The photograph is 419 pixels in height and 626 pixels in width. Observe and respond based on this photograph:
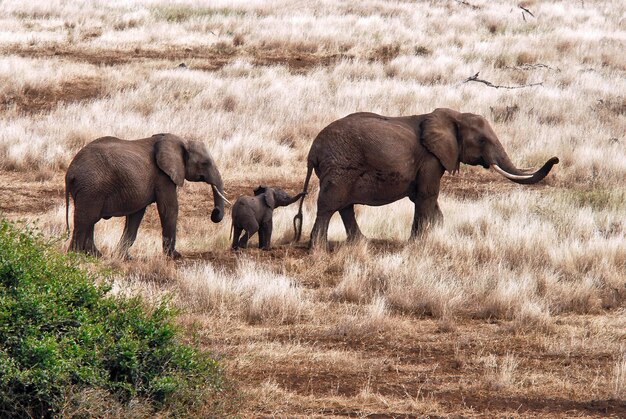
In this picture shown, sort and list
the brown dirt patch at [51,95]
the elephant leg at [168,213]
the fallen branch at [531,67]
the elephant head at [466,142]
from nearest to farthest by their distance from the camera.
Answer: the elephant leg at [168,213] → the elephant head at [466,142] → the brown dirt patch at [51,95] → the fallen branch at [531,67]

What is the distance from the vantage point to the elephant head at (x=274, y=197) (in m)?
12.3

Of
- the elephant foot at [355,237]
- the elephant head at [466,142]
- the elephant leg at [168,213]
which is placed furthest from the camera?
the elephant foot at [355,237]

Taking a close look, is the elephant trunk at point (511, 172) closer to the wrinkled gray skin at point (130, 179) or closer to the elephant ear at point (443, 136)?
the elephant ear at point (443, 136)

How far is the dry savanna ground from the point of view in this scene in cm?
776

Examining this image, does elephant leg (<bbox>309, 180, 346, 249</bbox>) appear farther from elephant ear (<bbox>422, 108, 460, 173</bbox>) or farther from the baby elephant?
elephant ear (<bbox>422, 108, 460, 173</bbox>)

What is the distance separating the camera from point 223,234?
1285 centimetres

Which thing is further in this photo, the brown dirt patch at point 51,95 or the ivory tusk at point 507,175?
the brown dirt patch at point 51,95

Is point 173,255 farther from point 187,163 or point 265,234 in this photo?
point 265,234

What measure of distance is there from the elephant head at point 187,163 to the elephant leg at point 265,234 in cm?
64

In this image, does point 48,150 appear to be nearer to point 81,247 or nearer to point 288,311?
point 81,247

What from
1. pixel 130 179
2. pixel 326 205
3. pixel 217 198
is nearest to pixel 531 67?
pixel 326 205

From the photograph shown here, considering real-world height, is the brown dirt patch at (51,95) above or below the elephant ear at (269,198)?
below

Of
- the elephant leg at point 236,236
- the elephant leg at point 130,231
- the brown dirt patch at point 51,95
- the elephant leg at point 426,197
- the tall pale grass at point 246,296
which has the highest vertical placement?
the elephant leg at point 426,197

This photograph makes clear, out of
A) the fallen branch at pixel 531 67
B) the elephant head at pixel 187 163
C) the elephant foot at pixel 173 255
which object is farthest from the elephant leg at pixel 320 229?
the fallen branch at pixel 531 67
